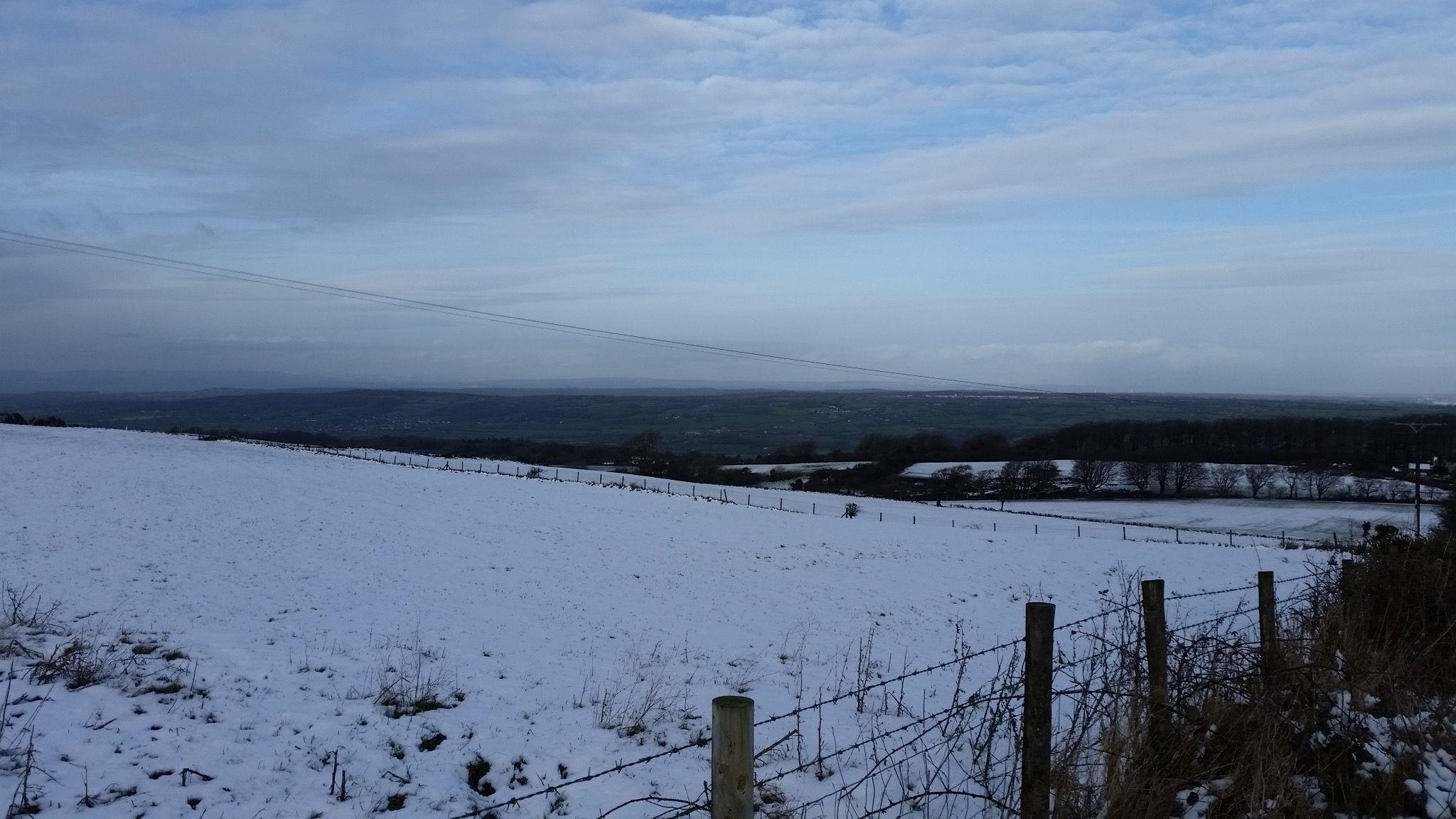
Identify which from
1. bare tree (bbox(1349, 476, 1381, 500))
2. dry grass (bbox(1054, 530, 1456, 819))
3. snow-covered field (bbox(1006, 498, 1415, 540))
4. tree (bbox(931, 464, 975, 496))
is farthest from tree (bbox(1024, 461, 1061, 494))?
dry grass (bbox(1054, 530, 1456, 819))

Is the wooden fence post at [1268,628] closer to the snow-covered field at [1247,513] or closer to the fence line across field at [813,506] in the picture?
the fence line across field at [813,506]

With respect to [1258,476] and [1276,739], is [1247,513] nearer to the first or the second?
[1258,476]

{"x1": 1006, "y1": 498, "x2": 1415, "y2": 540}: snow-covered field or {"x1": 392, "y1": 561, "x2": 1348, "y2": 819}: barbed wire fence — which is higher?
{"x1": 392, "y1": 561, "x2": 1348, "y2": 819}: barbed wire fence

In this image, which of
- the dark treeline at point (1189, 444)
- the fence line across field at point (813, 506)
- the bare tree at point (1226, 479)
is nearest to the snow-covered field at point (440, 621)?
the fence line across field at point (813, 506)

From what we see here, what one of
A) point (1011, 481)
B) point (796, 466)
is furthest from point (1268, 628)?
point (796, 466)

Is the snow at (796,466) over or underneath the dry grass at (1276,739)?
underneath

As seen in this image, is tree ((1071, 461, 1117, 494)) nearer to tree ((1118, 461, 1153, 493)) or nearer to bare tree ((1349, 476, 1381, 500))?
tree ((1118, 461, 1153, 493))

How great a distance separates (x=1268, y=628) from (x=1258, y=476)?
80332mm

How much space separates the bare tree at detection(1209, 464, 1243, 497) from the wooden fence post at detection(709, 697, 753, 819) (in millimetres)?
81211

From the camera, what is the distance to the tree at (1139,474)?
7825 centimetres

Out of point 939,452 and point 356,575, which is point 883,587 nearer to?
point 356,575

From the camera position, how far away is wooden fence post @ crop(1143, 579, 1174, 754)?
506 cm

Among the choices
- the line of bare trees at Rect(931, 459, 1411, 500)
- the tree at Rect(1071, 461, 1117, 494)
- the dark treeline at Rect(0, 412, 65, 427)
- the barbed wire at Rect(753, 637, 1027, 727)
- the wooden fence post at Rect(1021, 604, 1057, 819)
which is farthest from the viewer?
the tree at Rect(1071, 461, 1117, 494)

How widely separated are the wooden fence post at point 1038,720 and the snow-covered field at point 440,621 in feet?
7.73
